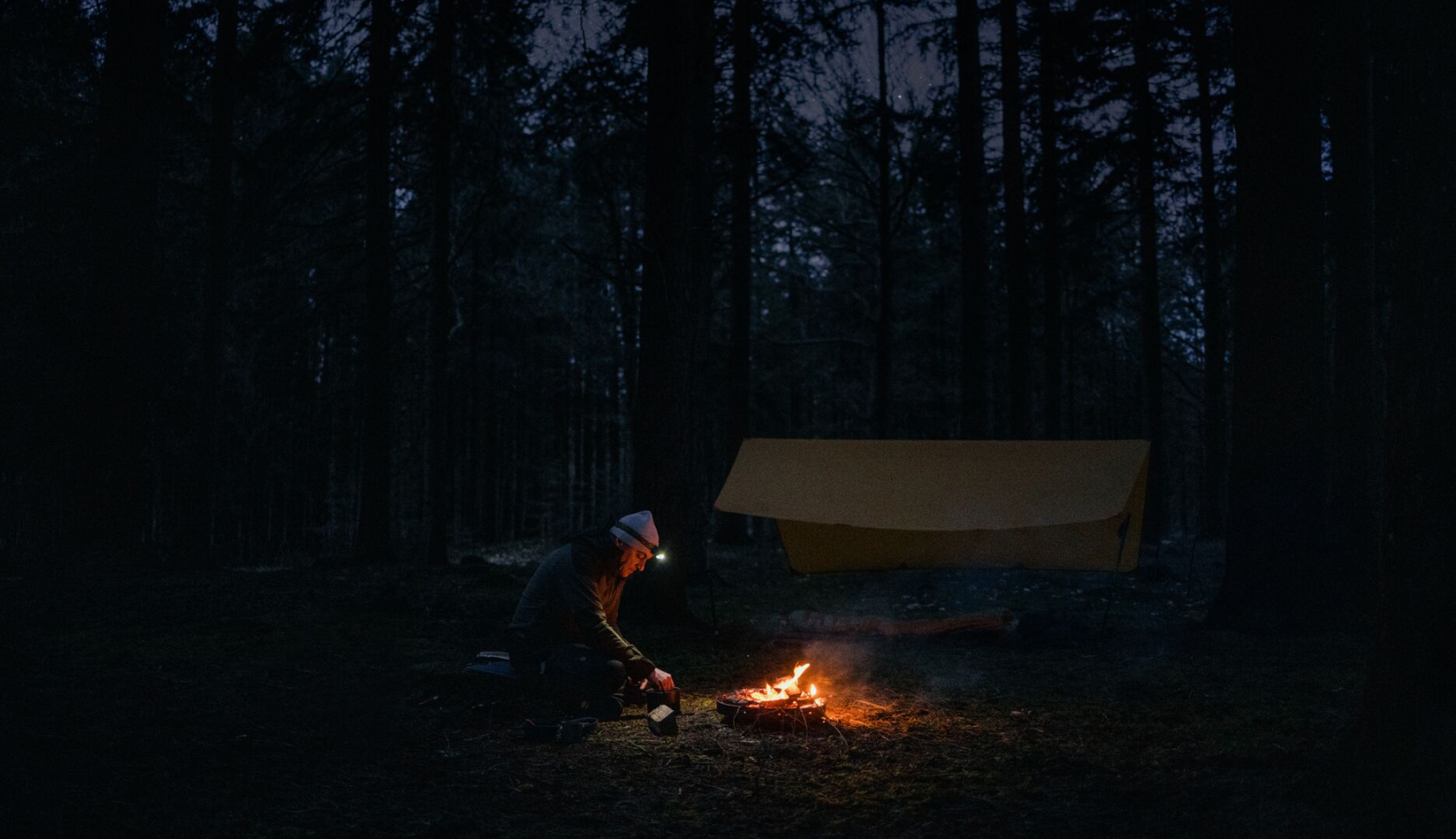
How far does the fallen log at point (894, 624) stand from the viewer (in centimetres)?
845

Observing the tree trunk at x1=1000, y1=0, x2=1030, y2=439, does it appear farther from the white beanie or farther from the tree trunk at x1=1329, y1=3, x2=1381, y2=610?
the white beanie

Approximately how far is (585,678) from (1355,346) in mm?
8544

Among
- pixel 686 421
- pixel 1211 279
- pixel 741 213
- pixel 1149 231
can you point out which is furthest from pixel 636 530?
pixel 1211 279

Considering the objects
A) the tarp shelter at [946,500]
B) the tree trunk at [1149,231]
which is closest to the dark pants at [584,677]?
the tarp shelter at [946,500]

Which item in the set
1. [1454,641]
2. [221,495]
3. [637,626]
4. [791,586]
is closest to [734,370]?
[791,586]

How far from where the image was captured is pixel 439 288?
538 inches

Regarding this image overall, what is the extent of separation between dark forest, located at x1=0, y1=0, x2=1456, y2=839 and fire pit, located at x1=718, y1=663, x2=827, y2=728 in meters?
0.08

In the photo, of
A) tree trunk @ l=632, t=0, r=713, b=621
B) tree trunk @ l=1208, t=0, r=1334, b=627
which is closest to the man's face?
tree trunk @ l=632, t=0, r=713, b=621

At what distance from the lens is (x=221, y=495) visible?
64.8 feet

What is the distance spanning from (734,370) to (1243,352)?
941 cm

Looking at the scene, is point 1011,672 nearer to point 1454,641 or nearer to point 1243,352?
point 1243,352

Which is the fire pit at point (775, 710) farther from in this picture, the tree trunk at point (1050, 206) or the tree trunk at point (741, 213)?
the tree trunk at point (1050, 206)

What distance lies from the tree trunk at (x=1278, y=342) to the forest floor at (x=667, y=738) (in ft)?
1.92

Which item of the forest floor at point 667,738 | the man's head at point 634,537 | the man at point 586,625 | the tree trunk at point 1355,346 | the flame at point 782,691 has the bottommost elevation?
the forest floor at point 667,738
